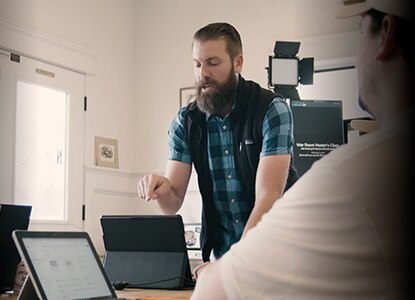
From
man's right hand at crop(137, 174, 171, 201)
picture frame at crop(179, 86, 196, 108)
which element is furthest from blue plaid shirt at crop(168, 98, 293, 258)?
picture frame at crop(179, 86, 196, 108)

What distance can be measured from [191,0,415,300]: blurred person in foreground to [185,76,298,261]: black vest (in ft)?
3.91

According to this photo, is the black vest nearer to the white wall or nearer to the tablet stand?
the tablet stand

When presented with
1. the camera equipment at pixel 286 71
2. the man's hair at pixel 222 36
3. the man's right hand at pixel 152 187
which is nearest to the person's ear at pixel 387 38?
the man's right hand at pixel 152 187

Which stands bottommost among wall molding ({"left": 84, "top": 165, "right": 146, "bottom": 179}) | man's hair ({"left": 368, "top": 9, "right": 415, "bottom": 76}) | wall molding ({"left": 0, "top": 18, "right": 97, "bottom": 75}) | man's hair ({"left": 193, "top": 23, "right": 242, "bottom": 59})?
wall molding ({"left": 84, "top": 165, "right": 146, "bottom": 179})

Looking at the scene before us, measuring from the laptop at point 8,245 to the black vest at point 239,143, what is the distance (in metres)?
0.51

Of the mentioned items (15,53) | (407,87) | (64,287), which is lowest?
(64,287)

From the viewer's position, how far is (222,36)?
1644 mm

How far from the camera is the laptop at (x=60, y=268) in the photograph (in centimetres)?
122

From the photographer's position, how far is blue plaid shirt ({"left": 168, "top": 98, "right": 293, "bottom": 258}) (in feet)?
5.31

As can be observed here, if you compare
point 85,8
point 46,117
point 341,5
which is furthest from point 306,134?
point 341,5

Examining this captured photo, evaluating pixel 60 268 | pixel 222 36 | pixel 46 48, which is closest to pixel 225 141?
pixel 222 36

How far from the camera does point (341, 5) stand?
0.47 metres

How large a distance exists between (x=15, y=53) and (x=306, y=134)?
5.67 ft

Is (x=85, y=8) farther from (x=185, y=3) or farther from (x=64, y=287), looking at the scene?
(x=64, y=287)
